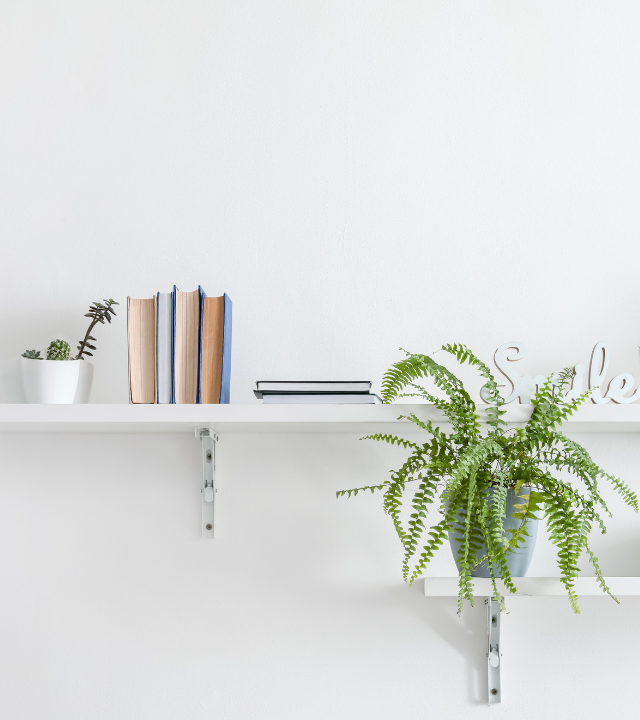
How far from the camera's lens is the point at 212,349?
1.19m

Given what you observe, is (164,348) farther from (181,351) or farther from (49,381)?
(49,381)

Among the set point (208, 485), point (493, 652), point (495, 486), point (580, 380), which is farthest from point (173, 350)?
point (493, 652)

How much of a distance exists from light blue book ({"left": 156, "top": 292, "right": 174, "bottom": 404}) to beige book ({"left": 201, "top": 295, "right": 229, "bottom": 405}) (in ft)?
0.19

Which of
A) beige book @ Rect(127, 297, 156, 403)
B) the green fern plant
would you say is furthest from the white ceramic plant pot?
the green fern plant

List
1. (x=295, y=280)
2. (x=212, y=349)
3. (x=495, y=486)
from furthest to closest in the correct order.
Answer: (x=295, y=280)
(x=212, y=349)
(x=495, y=486)

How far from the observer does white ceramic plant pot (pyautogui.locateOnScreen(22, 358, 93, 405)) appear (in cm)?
119

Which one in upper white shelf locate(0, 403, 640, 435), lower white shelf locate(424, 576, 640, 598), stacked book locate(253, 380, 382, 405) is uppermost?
stacked book locate(253, 380, 382, 405)

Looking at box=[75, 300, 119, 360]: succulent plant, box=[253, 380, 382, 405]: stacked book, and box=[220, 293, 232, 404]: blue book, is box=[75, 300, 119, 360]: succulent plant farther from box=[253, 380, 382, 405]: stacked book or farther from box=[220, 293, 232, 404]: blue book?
box=[253, 380, 382, 405]: stacked book

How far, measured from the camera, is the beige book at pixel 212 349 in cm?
118

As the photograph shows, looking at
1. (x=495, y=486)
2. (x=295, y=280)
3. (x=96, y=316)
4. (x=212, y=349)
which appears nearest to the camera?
(x=495, y=486)

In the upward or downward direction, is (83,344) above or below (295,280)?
below

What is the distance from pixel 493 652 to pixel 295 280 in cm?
81

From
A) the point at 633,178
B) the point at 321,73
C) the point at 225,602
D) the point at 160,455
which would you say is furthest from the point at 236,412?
the point at 633,178

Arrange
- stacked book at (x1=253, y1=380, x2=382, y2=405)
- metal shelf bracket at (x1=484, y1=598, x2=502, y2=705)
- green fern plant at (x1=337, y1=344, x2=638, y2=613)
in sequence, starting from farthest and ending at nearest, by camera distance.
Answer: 1. metal shelf bracket at (x1=484, y1=598, x2=502, y2=705)
2. stacked book at (x1=253, y1=380, x2=382, y2=405)
3. green fern plant at (x1=337, y1=344, x2=638, y2=613)
